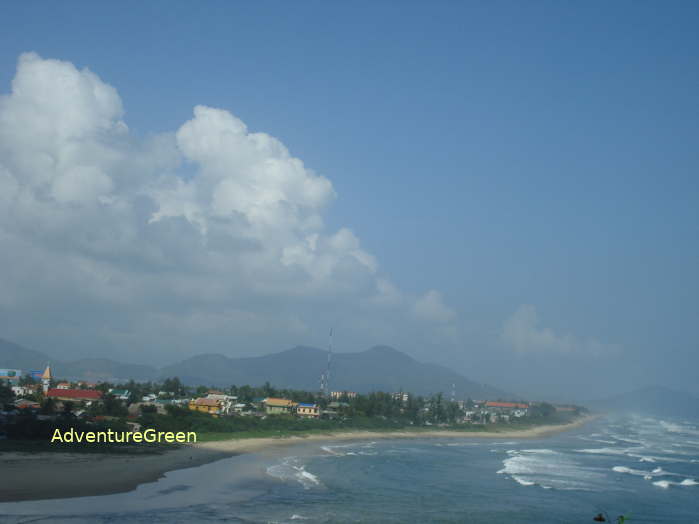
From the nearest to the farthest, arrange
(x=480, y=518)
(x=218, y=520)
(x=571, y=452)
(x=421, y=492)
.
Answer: (x=218, y=520)
(x=480, y=518)
(x=421, y=492)
(x=571, y=452)

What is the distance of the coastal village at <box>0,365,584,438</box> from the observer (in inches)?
1818

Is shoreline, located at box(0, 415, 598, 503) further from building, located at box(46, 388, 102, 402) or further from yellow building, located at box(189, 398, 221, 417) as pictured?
building, located at box(46, 388, 102, 402)

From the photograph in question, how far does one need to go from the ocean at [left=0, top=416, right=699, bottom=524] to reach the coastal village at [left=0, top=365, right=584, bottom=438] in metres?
13.3

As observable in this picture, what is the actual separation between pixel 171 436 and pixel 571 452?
39.7m

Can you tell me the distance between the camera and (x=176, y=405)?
56.4 m

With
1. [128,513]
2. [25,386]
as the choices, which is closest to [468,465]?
[128,513]

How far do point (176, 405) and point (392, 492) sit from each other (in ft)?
101

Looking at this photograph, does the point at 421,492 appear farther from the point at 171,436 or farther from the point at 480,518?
the point at 171,436

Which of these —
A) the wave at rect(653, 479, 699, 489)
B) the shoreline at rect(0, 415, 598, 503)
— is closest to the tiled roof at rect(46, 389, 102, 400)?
the shoreline at rect(0, 415, 598, 503)

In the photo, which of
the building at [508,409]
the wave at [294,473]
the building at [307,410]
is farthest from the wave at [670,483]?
the building at [508,409]

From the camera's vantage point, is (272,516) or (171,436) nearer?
(272,516)

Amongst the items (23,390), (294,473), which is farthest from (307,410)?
(294,473)

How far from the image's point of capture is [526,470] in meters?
44.0

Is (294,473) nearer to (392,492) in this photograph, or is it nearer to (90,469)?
(392,492)
